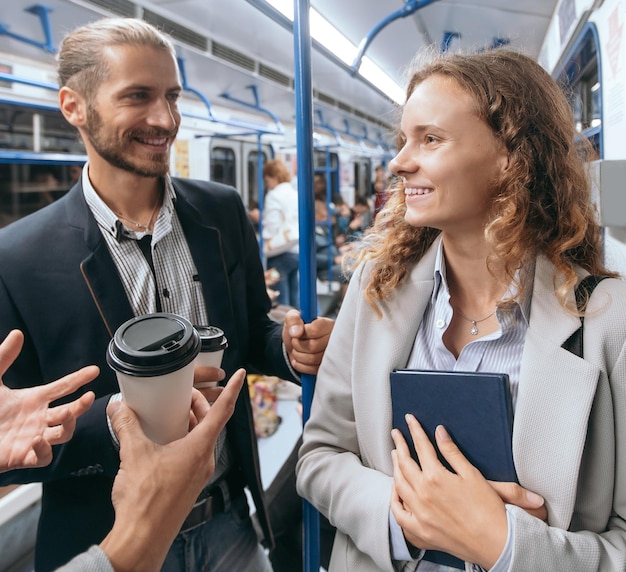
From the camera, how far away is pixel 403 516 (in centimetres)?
99

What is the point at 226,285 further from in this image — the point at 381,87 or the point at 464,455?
the point at 381,87

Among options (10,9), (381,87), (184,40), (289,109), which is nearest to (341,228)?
(289,109)

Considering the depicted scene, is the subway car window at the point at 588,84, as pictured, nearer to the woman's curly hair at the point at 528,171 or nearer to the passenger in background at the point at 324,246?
the woman's curly hair at the point at 528,171

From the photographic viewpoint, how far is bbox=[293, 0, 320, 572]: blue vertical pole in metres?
1.22

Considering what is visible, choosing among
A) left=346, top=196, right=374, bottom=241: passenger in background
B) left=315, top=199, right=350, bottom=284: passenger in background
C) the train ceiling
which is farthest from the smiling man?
left=346, top=196, right=374, bottom=241: passenger in background

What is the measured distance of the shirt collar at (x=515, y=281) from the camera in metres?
1.10

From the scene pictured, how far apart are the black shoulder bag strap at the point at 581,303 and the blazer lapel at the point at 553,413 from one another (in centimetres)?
2

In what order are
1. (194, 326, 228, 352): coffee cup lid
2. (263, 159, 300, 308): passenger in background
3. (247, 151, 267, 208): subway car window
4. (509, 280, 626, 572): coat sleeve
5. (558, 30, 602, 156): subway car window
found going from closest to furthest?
(509, 280, 626, 572): coat sleeve < (194, 326, 228, 352): coffee cup lid < (558, 30, 602, 156): subway car window < (263, 159, 300, 308): passenger in background < (247, 151, 267, 208): subway car window

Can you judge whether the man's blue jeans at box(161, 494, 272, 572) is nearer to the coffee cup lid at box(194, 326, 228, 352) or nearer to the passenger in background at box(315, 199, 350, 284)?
the coffee cup lid at box(194, 326, 228, 352)

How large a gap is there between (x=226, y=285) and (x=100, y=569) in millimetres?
754

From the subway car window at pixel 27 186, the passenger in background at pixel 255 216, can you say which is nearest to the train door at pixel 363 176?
the passenger in background at pixel 255 216

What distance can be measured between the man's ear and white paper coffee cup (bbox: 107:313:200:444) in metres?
0.72

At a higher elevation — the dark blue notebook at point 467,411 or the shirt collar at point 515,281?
the shirt collar at point 515,281

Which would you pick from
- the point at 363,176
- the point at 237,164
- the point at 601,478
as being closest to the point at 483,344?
the point at 601,478
